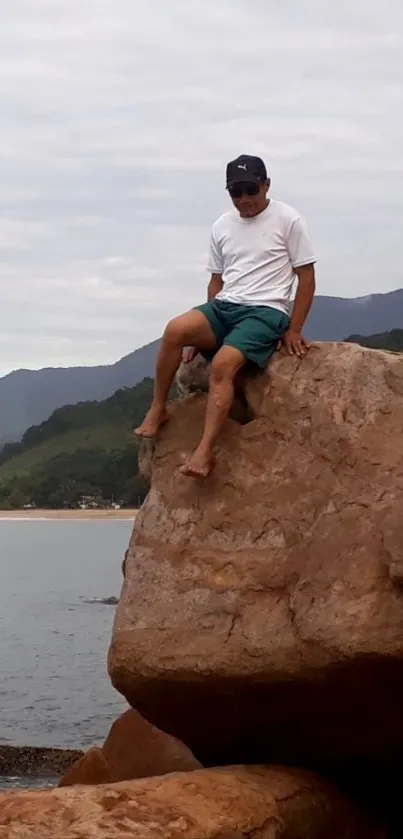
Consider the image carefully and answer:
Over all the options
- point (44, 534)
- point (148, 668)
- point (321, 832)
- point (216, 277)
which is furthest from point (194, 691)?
point (44, 534)

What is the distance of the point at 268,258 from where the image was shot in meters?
7.88

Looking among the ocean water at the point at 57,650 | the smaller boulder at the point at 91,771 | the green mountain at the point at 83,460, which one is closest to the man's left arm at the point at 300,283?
the smaller boulder at the point at 91,771

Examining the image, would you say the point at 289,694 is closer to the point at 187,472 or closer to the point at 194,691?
the point at 194,691

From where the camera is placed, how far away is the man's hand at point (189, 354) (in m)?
8.06

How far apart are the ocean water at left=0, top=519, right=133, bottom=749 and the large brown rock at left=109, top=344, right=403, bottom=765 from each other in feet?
40.5

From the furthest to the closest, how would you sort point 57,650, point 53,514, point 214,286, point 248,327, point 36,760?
point 53,514, point 57,650, point 36,760, point 214,286, point 248,327

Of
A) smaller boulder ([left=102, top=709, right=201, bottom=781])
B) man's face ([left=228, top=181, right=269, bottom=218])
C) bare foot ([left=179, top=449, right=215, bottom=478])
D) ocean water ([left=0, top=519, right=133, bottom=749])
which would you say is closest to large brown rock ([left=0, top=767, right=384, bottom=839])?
bare foot ([left=179, top=449, right=215, bottom=478])

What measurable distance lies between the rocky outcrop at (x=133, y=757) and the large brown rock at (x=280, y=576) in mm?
1209

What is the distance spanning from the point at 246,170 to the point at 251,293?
72 centimetres

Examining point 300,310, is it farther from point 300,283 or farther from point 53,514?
point 53,514

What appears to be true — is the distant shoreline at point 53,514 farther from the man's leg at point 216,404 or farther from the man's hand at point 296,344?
the man's leg at point 216,404

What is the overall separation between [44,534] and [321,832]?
412 feet

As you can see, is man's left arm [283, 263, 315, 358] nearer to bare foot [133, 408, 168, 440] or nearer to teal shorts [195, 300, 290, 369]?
teal shorts [195, 300, 290, 369]

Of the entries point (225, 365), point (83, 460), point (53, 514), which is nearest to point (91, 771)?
point (225, 365)
